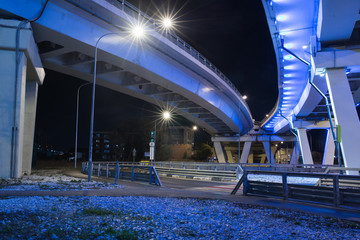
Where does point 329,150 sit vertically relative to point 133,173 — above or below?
above

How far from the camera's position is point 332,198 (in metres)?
9.16

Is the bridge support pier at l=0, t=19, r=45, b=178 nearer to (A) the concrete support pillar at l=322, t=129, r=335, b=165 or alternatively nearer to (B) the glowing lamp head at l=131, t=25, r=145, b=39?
(B) the glowing lamp head at l=131, t=25, r=145, b=39

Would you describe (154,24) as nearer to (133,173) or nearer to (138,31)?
(138,31)

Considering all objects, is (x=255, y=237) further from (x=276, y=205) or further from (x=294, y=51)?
(x=294, y=51)

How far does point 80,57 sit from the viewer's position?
2662 centimetres

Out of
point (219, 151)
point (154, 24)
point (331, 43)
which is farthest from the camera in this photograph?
point (219, 151)

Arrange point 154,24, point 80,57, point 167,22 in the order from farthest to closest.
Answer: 1. point 80,57
2. point 167,22
3. point 154,24

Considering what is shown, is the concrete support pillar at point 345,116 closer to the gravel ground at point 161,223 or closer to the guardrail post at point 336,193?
the guardrail post at point 336,193

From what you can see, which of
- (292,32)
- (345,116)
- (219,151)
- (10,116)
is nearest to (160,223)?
(10,116)

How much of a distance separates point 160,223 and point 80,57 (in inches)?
911

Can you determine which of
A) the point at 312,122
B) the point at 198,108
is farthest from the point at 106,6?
the point at 312,122

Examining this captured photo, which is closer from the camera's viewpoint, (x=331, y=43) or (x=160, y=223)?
(x=160, y=223)

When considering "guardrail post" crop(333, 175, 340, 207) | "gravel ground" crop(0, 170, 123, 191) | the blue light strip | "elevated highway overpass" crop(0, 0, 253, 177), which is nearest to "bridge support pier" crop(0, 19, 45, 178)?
"elevated highway overpass" crop(0, 0, 253, 177)

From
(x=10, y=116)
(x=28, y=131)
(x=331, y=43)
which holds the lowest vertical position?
(x=28, y=131)
